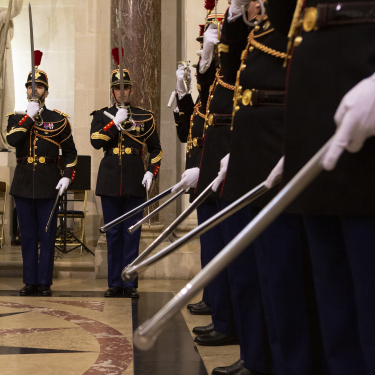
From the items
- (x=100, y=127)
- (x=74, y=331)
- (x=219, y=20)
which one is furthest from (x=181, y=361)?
(x=100, y=127)

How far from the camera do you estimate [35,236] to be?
4.36 m

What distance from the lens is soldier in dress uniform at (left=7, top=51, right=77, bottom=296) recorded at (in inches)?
169

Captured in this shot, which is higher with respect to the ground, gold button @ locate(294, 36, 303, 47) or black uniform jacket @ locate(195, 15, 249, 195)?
gold button @ locate(294, 36, 303, 47)

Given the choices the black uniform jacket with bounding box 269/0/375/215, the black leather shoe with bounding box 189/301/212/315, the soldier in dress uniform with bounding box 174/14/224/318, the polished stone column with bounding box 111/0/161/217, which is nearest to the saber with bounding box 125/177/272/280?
the black uniform jacket with bounding box 269/0/375/215

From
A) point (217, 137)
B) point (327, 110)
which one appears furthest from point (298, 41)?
point (217, 137)

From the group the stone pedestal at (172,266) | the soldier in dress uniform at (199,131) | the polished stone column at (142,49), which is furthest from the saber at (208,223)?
the polished stone column at (142,49)

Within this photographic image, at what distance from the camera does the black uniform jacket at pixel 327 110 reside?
1.12m

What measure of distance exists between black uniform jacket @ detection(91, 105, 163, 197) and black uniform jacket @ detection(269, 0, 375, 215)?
3.00 metres

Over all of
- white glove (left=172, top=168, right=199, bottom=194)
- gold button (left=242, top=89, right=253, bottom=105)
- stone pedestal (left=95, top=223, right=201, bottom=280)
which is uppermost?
gold button (left=242, top=89, right=253, bottom=105)

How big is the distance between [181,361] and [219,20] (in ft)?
5.29

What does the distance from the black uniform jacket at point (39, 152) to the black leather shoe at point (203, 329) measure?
187cm

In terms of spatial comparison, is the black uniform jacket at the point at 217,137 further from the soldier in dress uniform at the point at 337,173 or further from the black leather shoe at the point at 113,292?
the black leather shoe at the point at 113,292

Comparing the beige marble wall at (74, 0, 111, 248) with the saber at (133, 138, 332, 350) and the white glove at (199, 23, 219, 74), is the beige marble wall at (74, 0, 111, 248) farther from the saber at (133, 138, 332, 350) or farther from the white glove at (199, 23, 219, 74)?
the saber at (133, 138, 332, 350)

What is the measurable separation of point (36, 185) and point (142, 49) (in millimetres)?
1782
